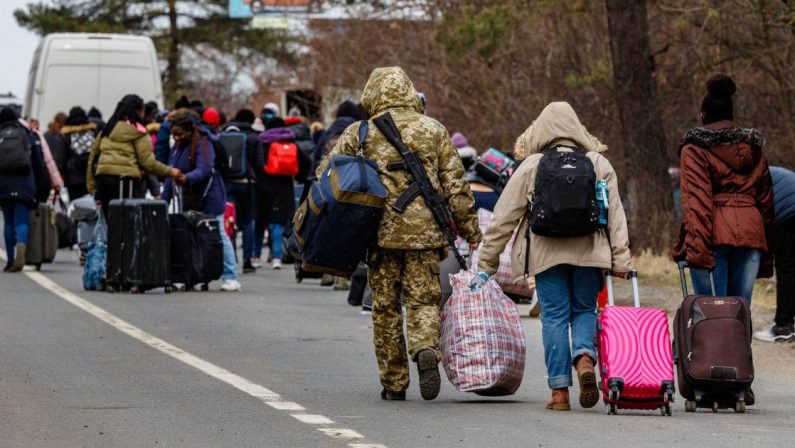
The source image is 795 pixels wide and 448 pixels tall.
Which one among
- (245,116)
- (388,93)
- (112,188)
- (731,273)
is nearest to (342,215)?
(388,93)

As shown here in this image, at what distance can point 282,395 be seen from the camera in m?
10.5

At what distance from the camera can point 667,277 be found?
64.0 ft

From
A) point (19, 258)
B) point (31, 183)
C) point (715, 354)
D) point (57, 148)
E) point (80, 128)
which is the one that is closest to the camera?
point (715, 354)

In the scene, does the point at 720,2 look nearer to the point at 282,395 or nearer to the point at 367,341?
the point at 367,341

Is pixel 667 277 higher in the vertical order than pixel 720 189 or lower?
lower

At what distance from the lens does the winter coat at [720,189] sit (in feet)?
35.6

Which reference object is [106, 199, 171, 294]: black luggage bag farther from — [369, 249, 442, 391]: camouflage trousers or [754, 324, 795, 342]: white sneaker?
[369, 249, 442, 391]: camouflage trousers

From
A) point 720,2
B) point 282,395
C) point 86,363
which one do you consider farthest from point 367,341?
point 720,2

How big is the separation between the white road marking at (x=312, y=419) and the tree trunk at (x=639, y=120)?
13.4m

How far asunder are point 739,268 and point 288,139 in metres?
12.3

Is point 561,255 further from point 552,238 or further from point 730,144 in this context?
point 730,144

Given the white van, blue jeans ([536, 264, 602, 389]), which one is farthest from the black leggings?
the white van

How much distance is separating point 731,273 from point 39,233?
1230 cm

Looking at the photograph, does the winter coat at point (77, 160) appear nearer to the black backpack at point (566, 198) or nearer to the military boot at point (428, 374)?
the military boot at point (428, 374)
